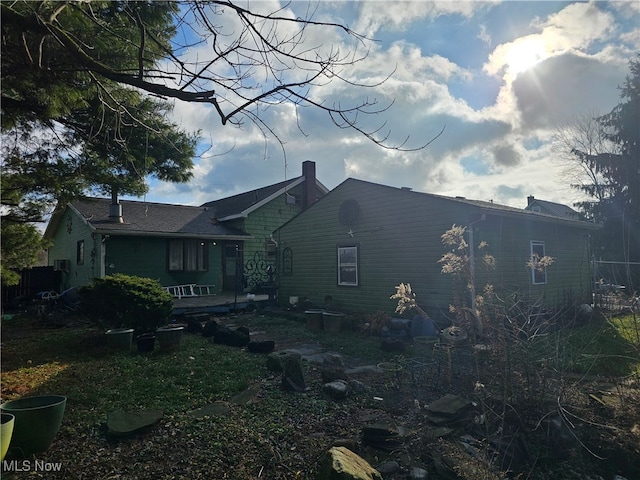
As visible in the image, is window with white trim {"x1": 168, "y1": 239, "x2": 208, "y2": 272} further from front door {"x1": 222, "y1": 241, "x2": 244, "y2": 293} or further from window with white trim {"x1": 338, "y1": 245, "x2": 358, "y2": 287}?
window with white trim {"x1": 338, "y1": 245, "x2": 358, "y2": 287}

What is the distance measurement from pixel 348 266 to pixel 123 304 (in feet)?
21.0

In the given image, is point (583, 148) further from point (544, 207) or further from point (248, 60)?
point (248, 60)

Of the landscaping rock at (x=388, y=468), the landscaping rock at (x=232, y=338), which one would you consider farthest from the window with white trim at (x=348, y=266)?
the landscaping rock at (x=388, y=468)

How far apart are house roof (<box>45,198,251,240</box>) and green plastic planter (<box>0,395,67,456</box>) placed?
36.8 ft

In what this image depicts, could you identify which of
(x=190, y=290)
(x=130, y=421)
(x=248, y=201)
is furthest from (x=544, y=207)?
(x=130, y=421)

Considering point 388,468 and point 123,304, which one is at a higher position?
point 123,304

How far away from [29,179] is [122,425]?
16.0 feet

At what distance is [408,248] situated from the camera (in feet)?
32.9

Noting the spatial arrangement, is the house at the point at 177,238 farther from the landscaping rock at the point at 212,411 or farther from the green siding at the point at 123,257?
the landscaping rock at the point at 212,411

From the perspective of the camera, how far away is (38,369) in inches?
240

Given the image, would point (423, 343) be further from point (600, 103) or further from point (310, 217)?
point (600, 103)

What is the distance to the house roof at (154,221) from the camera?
47.0 ft

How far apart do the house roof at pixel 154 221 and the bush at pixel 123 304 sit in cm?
616

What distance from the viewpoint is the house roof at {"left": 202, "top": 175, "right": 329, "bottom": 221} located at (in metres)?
18.4
